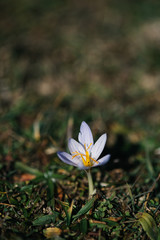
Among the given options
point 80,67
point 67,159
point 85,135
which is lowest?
point 67,159

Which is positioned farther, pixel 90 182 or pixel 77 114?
pixel 77 114

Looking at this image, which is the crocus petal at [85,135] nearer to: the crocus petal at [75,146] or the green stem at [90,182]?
the crocus petal at [75,146]

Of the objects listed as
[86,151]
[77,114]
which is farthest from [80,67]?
[86,151]

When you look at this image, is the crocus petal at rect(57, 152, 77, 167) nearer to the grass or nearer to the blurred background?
the grass

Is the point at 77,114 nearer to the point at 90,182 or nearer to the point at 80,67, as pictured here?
the point at 80,67

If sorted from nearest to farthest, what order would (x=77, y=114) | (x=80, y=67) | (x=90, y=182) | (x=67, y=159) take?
(x=67, y=159), (x=90, y=182), (x=77, y=114), (x=80, y=67)

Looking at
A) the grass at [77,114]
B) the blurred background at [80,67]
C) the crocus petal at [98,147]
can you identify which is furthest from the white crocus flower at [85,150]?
the blurred background at [80,67]
